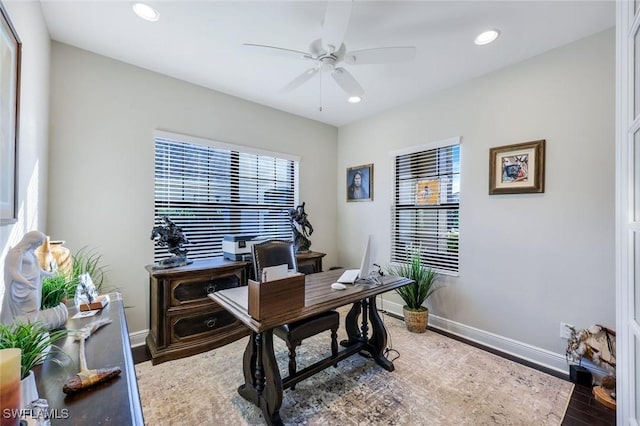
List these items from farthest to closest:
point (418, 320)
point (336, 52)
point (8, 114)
A: 1. point (418, 320)
2. point (336, 52)
3. point (8, 114)

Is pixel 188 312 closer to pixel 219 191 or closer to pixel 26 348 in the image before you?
pixel 219 191

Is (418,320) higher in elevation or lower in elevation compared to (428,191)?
lower

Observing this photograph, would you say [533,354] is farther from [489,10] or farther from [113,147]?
[113,147]

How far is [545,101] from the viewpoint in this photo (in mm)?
2398

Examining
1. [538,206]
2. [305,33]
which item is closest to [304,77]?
[305,33]

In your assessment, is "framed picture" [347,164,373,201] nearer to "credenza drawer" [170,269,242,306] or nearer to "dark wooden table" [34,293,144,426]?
"credenza drawer" [170,269,242,306]

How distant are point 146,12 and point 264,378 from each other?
2.72m

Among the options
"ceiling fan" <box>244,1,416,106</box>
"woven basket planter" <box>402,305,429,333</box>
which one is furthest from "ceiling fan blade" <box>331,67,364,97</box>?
"woven basket planter" <box>402,305,429,333</box>

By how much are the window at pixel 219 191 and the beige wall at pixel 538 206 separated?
79.2 inches

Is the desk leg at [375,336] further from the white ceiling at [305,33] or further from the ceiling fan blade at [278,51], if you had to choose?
the white ceiling at [305,33]

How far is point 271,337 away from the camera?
171cm

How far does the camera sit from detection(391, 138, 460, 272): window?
3053mm

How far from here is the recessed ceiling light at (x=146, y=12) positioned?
6.21ft

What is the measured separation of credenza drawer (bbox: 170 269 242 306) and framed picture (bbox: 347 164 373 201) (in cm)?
209
